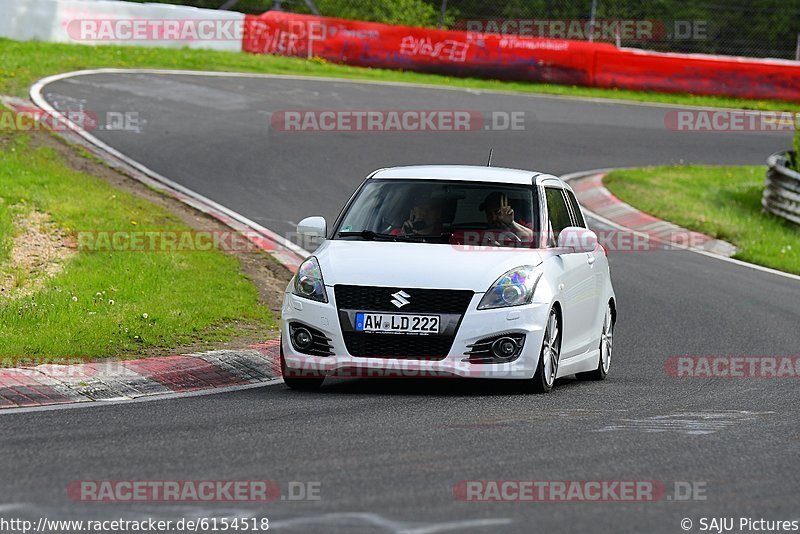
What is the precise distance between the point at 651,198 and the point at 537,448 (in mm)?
15516

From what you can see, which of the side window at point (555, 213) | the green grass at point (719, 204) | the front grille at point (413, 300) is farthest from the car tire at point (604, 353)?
the green grass at point (719, 204)

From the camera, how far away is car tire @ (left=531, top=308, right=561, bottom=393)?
30.6ft

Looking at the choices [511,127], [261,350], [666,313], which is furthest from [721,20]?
[261,350]

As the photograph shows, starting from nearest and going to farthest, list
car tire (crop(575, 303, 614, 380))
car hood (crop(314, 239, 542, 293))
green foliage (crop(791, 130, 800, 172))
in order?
car hood (crop(314, 239, 542, 293)) < car tire (crop(575, 303, 614, 380)) < green foliage (crop(791, 130, 800, 172))

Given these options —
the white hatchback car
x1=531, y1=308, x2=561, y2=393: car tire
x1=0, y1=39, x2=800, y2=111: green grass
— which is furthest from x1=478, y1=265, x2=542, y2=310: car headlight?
x1=0, y1=39, x2=800, y2=111: green grass

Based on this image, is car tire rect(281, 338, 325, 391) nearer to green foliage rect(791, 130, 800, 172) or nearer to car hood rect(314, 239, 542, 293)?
→ car hood rect(314, 239, 542, 293)

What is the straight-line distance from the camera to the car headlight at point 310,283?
30.4ft

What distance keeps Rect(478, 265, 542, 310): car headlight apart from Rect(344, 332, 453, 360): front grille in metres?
0.36

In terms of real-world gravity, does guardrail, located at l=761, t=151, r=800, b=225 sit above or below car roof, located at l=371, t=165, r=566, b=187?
below

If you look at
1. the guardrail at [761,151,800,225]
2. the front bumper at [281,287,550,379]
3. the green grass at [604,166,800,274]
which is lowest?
the green grass at [604,166,800,274]

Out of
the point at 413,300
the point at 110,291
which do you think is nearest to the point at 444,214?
the point at 413,300

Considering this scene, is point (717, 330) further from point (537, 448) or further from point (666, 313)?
point (537, 448)

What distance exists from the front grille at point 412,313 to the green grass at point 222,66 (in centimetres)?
1622

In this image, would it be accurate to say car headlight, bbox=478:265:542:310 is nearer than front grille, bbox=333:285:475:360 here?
No
